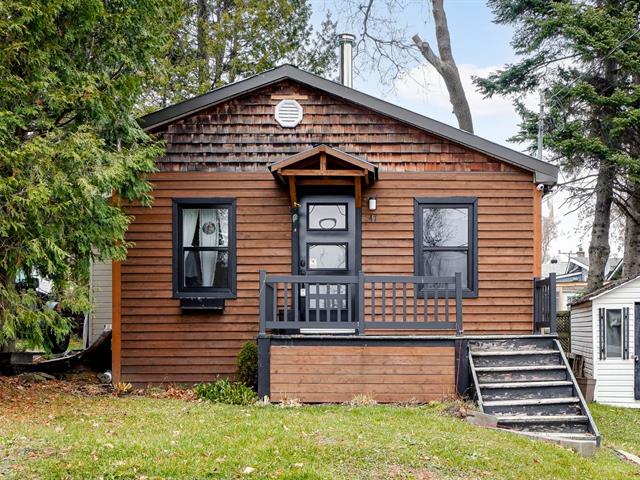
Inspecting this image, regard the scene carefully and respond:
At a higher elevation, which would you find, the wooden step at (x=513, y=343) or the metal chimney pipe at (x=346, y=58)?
the metal chimney pipe at (x=346, y=58)

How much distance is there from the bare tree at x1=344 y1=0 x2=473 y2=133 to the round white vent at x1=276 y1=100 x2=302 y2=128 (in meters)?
11.1

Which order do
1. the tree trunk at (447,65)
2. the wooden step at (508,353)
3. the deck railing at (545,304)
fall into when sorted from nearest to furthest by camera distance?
the wooden step at (508,353) < the deck railing at (545,304) < the tree trunk at (447,65)

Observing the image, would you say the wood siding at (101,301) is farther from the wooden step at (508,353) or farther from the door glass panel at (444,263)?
the wooden step at (508,353)

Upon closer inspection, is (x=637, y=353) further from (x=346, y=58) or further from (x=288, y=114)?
(x=288, y=114)

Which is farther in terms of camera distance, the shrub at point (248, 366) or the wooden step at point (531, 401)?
→ the shrub at point (248, 366)

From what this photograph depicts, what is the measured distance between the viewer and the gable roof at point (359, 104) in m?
9.59

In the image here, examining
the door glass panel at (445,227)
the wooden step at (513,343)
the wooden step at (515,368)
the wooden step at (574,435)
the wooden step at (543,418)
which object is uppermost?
the door glass panel at (445,227)

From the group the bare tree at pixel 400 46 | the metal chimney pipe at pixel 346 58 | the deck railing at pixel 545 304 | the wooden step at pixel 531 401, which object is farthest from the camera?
the bare tree at pixel 400 46

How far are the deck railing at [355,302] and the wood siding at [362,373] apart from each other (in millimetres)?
302

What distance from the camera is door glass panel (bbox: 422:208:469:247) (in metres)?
9.80

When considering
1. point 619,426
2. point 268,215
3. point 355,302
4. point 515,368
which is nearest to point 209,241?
point 268,215

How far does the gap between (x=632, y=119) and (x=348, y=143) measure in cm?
1001

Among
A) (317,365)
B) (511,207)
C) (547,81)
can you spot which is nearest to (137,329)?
(317,365)

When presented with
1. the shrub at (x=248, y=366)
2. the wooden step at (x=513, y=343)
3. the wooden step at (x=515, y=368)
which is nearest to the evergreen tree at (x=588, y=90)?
the wooden step at (x=513, y=343)
